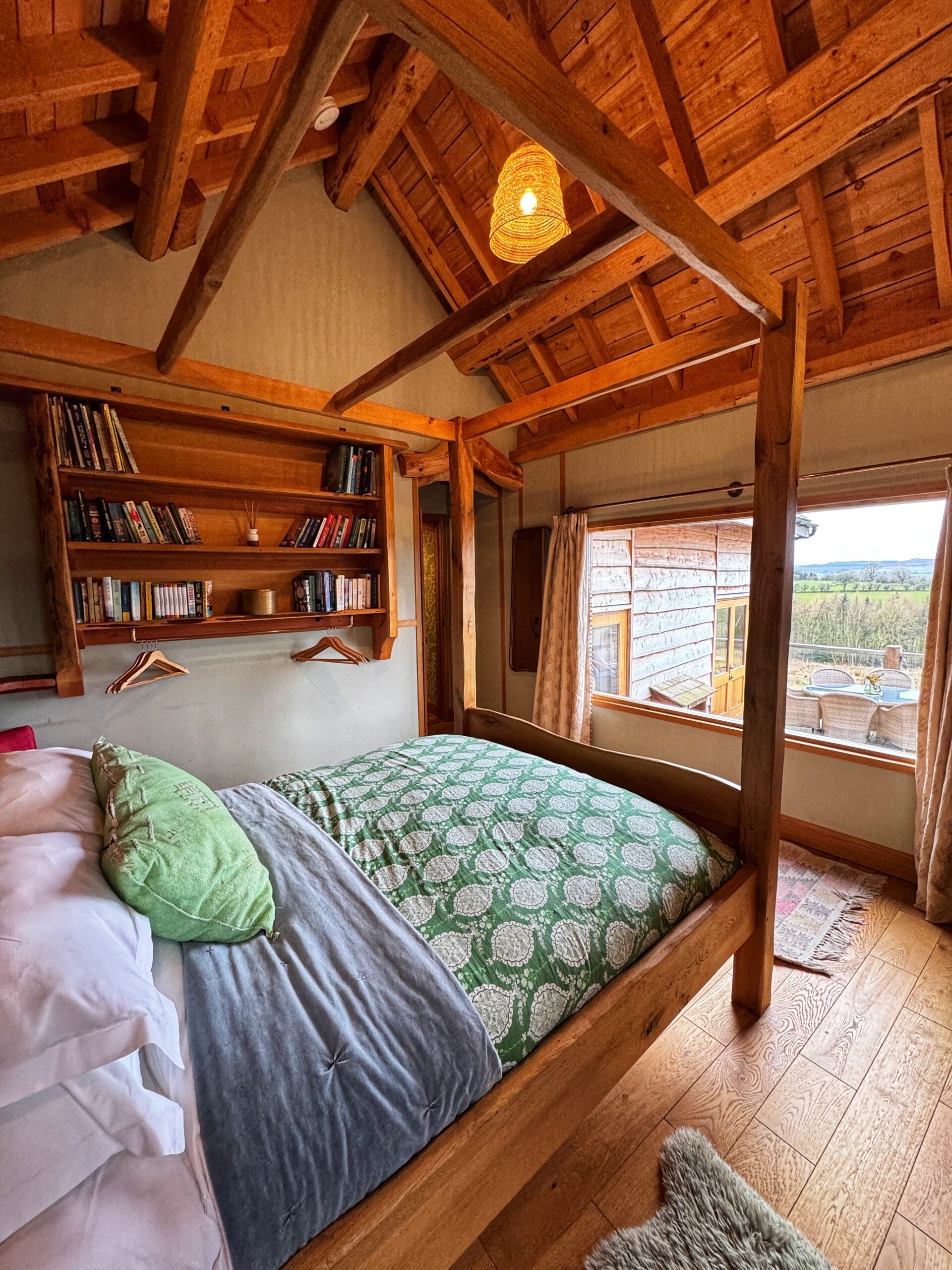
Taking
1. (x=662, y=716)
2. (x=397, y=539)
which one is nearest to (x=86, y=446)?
(x=397, y=539)

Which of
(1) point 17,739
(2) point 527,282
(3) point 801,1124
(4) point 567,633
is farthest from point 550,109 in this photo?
(4) point 567,633

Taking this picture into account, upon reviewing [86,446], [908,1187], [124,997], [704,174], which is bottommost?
[908,1187]

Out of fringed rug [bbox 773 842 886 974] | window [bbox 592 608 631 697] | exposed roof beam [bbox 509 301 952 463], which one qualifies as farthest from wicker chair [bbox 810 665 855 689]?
exposed roof beam [bbox 509 301 952 463]

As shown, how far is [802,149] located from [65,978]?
10.2 ft

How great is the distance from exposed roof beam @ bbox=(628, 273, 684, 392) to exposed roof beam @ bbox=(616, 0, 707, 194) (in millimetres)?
541

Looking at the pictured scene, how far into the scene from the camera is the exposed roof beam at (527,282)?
1233 millimetres

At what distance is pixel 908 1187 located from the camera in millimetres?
1288

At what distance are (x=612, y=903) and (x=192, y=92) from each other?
8.29 ft

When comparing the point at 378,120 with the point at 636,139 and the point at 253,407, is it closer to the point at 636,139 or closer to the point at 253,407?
the point at 636,139

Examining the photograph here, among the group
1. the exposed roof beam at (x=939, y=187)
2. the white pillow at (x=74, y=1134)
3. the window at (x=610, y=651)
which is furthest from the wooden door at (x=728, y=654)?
the white pillow at (x=74, y=1134)

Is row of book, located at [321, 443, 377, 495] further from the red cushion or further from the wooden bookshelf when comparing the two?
the red cushion

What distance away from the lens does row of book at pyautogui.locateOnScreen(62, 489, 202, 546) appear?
2195mm

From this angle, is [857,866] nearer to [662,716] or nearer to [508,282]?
Result: [662,716]

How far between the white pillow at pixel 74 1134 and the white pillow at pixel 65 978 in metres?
0.03
